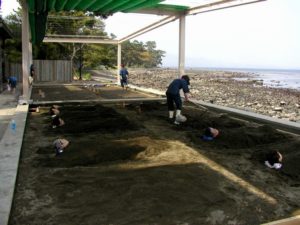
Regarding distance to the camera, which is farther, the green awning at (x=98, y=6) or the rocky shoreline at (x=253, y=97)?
the rocky shoreline at (x=253, y=97)

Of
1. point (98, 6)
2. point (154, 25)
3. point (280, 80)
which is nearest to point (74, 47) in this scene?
point (154, 25)

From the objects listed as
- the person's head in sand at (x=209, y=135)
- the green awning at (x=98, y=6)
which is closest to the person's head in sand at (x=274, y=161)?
the person's head in sand at (x=209, y=135)

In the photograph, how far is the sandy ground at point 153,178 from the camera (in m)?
3.41

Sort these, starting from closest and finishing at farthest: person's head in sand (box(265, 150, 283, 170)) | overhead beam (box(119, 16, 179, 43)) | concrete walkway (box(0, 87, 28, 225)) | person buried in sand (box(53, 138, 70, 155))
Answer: concrete walkway (box(0, 87, 28, 225))
person's head in sand (box(265, 150, 283, 170))
person buried in sand (box(53, 138, 70, 155))
overhead beam (box(119, 16, 179, 43))

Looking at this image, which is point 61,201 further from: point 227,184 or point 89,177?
point 227,184

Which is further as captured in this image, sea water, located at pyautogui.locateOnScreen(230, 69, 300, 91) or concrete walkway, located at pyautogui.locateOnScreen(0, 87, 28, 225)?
sea water, located at pyautogui.locateOnScreen(230, 69, 300, 91)

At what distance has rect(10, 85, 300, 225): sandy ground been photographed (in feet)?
11.2

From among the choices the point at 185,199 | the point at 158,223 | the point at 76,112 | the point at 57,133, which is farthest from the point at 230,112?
the point at 158,223

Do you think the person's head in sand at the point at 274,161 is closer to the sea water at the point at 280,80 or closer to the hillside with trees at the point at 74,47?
the hillside with trees at the point at 74,47

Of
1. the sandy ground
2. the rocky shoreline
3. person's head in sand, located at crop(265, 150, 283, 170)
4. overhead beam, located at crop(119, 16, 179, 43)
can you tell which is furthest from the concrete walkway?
the rocky shoreline

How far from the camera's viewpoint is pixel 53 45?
30359 mm

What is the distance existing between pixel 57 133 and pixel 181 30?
8.27 meters

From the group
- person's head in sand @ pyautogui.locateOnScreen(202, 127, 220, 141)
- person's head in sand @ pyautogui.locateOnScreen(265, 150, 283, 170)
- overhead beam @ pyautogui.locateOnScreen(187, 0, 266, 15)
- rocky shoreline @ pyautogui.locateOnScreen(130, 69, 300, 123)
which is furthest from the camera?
rocky shoreline @ pyautogui.locateOnScreen(130, 69, 300, 123)

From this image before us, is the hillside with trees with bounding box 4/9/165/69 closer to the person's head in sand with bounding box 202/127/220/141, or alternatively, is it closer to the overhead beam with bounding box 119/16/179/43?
the overhead beam with bounding box 119/16/179/43
